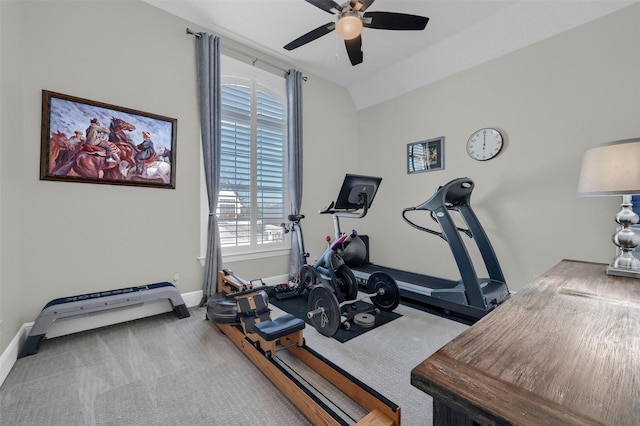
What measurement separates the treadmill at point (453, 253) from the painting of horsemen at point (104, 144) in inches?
79.3

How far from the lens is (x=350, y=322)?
2.71 m

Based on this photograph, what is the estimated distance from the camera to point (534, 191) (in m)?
3.15

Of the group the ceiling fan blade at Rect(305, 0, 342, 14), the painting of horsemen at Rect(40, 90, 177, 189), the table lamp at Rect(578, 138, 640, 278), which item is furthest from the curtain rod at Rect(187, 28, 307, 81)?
the table lamp at Rect(578, 138, 640, 278)

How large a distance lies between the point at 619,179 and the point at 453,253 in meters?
1.40

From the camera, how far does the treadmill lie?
2629 millimetres

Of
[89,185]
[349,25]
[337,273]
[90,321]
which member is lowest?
[90,321]

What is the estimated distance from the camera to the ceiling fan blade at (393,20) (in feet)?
7.79

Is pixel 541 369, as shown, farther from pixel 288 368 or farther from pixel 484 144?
pixel 484 144

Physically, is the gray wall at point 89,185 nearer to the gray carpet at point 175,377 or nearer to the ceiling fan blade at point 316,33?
the gray carpet at point 175,377

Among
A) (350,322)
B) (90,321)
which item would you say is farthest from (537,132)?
(90,321)

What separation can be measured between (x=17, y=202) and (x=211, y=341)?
191cm

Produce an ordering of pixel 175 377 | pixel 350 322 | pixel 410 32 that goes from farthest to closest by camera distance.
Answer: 1. pixel 410 32
2. pixel 350 322
3. pixel 175 377

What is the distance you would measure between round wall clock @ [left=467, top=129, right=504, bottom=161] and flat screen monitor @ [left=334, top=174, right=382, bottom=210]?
63.5 inches

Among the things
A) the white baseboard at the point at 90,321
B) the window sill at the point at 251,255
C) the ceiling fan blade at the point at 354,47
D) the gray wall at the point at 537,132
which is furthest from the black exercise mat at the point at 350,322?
the ceiling fan blade at the point at 354,47
